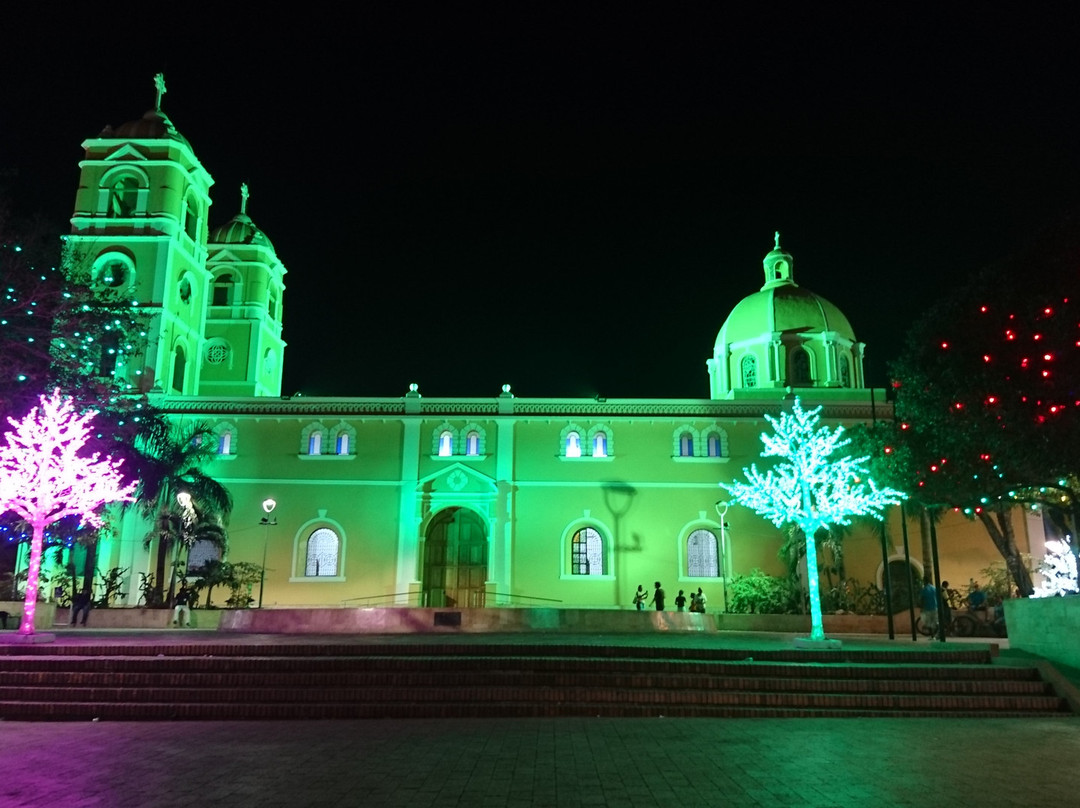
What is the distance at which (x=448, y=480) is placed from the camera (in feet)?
114

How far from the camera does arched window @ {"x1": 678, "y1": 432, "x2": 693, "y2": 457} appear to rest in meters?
35.2

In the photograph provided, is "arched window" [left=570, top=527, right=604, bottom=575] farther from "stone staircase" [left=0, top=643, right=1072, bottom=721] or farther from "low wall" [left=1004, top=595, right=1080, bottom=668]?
"stone staircase" [left=0, top=643, right=1072, bottom=721]

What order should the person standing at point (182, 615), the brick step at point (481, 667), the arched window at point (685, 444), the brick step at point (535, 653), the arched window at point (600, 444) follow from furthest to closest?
1. the arched window at point (600, 444)
2. the arched window at point (685, 444)
3. the person standing at point (182, 615)
4. the brick step at point (535, 653)
5. the brick step at point (481, 667)

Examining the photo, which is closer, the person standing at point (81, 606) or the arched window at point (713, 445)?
the person standing at point (81, 606)

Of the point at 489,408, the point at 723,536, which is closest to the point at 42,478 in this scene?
the point at 489,408

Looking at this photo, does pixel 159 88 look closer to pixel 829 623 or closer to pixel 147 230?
pixel 147 230

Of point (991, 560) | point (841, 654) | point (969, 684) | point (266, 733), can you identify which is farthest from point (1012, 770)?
point (991, 560)

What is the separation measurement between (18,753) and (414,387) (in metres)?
27.2

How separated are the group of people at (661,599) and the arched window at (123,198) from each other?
25158 mm

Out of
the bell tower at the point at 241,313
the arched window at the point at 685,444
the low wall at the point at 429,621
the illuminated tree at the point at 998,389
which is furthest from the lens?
the bell tower at the point at 241,313

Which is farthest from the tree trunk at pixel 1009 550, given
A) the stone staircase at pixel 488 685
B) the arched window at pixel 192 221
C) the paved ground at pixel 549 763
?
the arched window at pixel 192 221

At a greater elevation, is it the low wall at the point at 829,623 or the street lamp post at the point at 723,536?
the street lamp post at the point at 723,536

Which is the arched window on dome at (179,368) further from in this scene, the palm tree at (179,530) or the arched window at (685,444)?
the arched window at (685,444)

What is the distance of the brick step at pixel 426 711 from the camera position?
11.5m
